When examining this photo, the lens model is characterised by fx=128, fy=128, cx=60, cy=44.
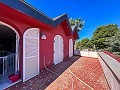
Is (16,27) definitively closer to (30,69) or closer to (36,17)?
(36,17)

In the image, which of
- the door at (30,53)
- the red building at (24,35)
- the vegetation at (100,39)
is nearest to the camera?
the red building at (24,35)

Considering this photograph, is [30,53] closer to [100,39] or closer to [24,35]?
[24,35]

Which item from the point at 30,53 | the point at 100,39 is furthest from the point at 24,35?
the point at 100,39

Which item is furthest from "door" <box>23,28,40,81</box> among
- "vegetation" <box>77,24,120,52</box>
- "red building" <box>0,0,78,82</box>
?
"vegetation" <box>77,24,120,52</box>

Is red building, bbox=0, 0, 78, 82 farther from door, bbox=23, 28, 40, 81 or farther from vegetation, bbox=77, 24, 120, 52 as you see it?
vegetation, bbox=77, 24, 120, 52

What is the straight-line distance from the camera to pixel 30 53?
21.3 feet

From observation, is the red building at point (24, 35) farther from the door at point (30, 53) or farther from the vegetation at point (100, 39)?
the vegetation at point (100, 39)

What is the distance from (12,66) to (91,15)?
34925 millimetres

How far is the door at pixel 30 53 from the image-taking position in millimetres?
6095

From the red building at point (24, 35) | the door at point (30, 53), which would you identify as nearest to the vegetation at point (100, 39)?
the red building at point (24, 35)

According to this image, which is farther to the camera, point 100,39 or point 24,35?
point 100,39

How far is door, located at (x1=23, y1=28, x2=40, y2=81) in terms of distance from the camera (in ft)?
20.0

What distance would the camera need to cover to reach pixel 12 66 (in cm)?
794

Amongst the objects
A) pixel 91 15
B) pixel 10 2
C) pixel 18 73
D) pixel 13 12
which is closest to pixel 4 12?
pixel 13 12
